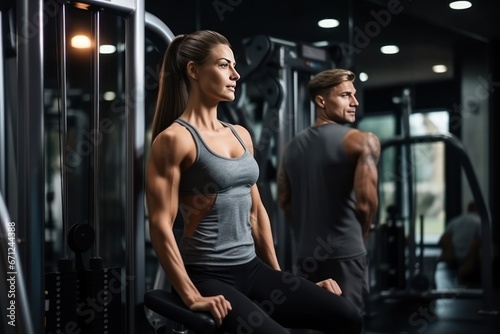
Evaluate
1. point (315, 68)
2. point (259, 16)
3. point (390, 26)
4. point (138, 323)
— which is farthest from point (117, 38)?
point (138, 323)

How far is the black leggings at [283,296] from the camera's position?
174 centimetres

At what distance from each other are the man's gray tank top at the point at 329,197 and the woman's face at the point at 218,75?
3.04 ft

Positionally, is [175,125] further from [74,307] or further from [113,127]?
[113,127]

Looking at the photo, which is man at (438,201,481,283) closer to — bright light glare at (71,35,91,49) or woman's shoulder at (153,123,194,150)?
bright light glare at (71,35,91,49)

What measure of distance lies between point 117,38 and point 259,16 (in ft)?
3.18

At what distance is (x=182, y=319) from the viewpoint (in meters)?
1.66

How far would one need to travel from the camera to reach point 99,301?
1882 mm

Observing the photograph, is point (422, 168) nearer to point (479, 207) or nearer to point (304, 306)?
point (479, 207)

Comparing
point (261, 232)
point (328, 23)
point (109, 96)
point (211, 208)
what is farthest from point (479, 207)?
point (211, 208)

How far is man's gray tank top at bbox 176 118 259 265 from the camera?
1.73 meters

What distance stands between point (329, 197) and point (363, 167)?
0.17 meters

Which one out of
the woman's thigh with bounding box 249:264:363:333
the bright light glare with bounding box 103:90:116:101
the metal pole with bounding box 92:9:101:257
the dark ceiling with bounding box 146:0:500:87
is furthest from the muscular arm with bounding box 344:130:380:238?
the bright light glare with bounding box 103:90:116:101

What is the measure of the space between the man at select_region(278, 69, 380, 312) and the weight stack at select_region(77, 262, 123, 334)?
101cm

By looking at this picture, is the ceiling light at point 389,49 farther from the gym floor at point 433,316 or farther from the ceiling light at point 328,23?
the gym floor at point 433,316
